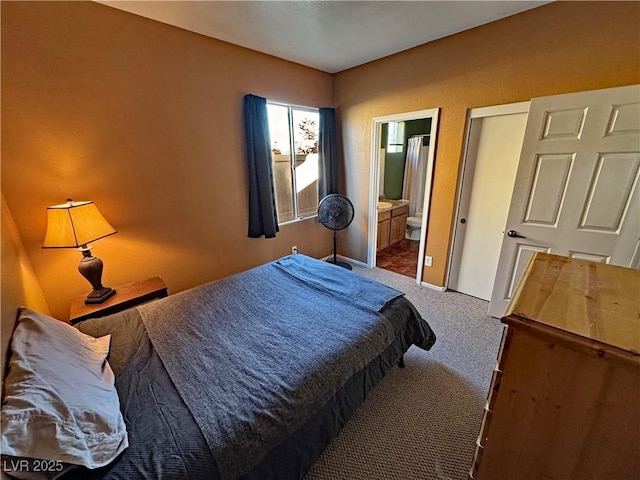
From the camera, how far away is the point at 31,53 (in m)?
1.55

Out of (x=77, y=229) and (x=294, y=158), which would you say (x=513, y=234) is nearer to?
(x=294, y=158)

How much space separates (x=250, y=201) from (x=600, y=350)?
2.63 meters

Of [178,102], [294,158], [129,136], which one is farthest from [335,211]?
[129,136]

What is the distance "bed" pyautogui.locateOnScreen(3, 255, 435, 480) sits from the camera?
90cm

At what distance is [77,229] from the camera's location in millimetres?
1579

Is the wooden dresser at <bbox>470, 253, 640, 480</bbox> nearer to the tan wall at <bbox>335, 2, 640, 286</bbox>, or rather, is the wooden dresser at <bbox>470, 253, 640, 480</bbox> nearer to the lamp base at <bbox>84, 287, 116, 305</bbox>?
the tan wall at <bbox>335, 2, 640, 286</bbox>

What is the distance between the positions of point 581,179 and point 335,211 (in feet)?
7.01

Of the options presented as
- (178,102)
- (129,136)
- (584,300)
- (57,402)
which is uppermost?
(178,102)

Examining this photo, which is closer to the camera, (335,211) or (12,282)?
(12,282)

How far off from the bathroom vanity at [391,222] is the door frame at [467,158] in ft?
3.97

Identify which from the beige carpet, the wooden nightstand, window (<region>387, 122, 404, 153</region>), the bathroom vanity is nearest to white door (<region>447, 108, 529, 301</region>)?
the beige carpet

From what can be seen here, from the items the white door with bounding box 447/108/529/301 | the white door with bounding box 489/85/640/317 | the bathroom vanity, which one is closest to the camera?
the white door with bounding box 489/85/640/317

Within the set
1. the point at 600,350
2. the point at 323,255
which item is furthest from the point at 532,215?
the point at 323,255

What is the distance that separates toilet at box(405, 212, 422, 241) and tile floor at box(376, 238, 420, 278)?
0.13 metres
